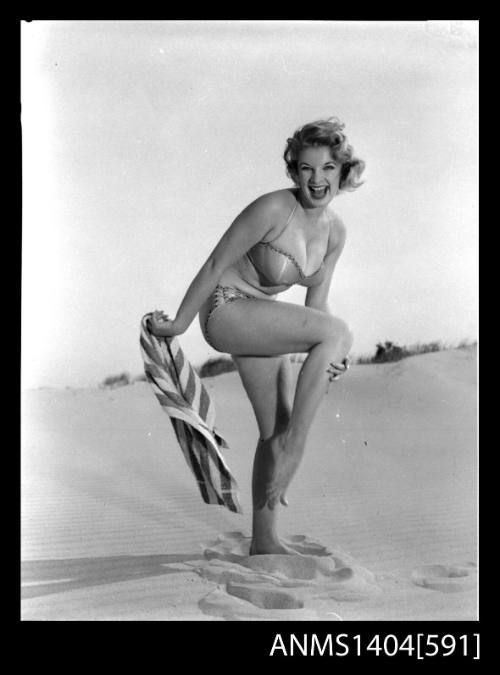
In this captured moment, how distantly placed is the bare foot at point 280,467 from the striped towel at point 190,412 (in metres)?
0.18

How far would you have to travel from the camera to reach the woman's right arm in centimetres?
587

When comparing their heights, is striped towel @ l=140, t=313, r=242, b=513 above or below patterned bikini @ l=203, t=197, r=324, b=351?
below

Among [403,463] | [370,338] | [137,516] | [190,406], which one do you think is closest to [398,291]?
[370,338]

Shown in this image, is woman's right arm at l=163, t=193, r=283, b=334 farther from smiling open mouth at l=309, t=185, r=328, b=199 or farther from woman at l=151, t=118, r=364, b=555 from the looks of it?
smiling open mouth at l=309, t=185, r=328, b=199

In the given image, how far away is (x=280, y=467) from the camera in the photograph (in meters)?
6.01

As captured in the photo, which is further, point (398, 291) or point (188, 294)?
point (398, 291)

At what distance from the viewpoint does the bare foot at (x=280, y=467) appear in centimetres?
595

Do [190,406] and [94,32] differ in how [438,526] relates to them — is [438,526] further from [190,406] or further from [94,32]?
[94,32]

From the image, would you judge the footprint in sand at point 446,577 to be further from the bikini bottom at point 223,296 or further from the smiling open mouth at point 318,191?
the smiling open mouth at point 318,191

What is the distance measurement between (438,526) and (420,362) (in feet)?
2.98

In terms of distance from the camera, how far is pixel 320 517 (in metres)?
6.50

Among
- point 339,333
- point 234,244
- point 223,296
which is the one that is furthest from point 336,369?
point 234,244

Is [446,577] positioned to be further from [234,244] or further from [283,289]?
[234,244]

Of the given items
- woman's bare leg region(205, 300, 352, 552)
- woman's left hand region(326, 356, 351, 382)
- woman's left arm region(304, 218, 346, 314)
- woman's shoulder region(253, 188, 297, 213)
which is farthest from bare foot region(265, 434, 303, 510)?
woman's shoulder region(253, 188, 297, 213)
